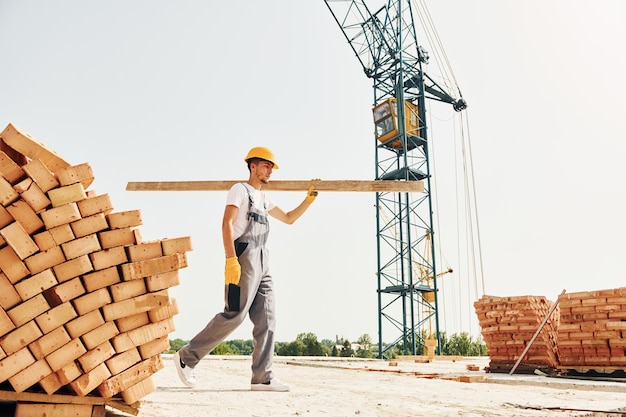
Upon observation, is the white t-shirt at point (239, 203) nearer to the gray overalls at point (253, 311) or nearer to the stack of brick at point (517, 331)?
the gray overalls at point (253, 311)

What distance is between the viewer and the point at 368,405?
3.45 meters

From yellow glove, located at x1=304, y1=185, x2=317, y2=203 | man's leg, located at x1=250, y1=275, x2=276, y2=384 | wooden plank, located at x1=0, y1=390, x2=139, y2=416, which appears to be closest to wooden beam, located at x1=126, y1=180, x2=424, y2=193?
yellow glove, located at x1=304, y1=185, x2=317, y2=203

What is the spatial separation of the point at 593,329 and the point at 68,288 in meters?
7.91

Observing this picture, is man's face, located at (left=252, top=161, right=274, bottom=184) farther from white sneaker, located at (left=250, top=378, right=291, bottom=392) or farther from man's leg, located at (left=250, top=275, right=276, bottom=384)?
white sneaker, located at (left=250, top=378, right=291, bottom=392)

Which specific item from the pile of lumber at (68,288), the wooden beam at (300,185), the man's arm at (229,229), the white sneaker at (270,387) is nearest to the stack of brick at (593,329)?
the wooden beam at (300,185)

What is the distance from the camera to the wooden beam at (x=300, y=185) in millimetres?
4520

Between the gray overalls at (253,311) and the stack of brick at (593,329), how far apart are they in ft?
19.9

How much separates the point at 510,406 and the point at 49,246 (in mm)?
3164

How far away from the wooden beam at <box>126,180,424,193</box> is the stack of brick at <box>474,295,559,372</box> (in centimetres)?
550

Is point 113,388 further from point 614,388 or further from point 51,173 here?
point 614,388

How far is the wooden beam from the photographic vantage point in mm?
4520

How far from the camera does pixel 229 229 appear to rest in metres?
3.98

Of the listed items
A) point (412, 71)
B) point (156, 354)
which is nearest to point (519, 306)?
point (156, 354)

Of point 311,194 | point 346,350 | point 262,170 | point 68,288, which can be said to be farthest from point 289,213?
point 346,350
